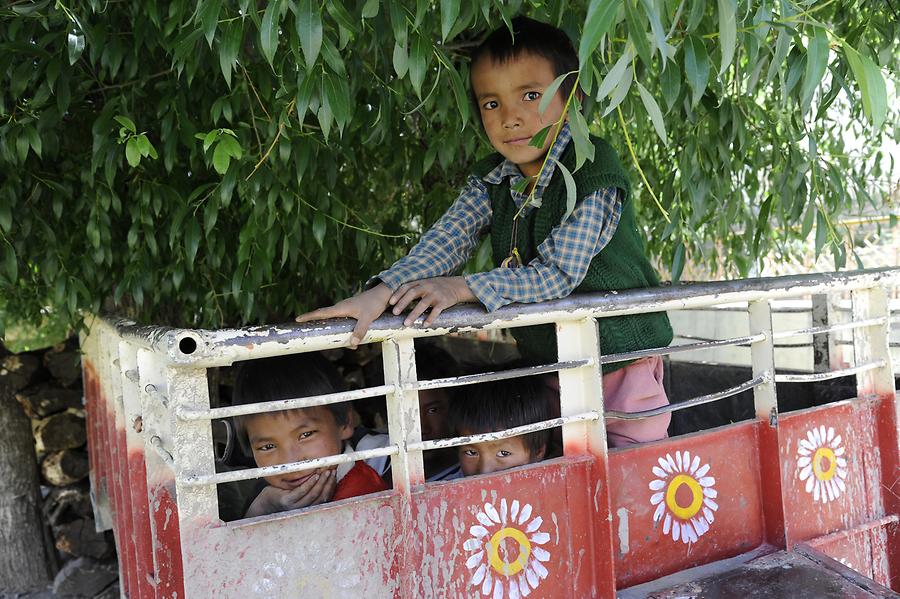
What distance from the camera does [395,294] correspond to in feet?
5.23

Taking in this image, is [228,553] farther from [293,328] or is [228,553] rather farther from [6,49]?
[6,49]

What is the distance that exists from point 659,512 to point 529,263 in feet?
2.11

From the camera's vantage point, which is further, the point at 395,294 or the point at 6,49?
the point at 6,49

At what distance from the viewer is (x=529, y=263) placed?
1.86 metres

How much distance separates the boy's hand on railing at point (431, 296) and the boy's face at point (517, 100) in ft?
1.85

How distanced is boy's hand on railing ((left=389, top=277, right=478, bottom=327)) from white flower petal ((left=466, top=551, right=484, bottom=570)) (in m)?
0.47

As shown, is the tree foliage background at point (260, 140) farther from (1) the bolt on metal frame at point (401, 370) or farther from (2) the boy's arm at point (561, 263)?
(1) the bolt on metal frame at point (401, 370)

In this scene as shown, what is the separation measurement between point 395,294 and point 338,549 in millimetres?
489

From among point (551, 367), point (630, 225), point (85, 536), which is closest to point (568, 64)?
point (630, 225)

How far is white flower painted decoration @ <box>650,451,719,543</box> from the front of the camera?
73.9 inches

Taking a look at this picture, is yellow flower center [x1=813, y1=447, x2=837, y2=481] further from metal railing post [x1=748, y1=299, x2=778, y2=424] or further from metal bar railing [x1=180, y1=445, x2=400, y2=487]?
metal bar railing [x1=180, y1=445, x2=400, y2=487]

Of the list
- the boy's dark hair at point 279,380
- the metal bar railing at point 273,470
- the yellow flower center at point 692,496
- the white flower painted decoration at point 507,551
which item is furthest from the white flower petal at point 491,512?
the boy's dark hair at point 279,380

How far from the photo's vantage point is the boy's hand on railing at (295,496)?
6.03ft

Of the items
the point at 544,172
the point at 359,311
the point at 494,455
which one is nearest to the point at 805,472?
the point at 494,455
